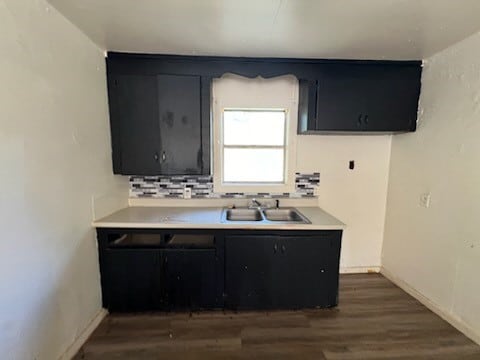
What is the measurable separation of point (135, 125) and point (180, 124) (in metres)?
0.41

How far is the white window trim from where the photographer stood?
257 cm

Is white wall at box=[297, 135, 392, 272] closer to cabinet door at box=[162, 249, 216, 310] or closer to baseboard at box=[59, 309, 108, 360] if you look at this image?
cabinet door at box=[162, 249, 216, 310]

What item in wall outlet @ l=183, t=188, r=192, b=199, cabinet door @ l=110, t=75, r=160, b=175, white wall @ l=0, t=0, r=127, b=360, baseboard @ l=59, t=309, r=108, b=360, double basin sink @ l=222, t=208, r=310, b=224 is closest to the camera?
white wall @ l=0, t=0, r=127, b=360

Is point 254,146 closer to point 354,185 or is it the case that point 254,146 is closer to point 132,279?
point 354,185

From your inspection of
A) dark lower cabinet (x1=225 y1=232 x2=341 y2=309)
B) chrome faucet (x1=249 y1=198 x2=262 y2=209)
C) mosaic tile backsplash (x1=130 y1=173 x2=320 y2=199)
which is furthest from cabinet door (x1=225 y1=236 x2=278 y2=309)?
mosaic tile backsplash (x1=130 y1=173 x2=320 y2=199)

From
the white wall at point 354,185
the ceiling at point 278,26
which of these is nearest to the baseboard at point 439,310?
the white wall at point 354,185

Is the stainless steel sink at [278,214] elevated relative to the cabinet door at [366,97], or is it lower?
lower

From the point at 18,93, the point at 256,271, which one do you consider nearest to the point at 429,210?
the point at 256,271

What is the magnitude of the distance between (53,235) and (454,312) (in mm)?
3019

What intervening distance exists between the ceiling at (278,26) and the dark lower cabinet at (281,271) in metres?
1.56

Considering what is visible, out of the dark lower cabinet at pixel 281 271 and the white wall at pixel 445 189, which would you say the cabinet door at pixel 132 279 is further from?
the white wall at pixel 445 189

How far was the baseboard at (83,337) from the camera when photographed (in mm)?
1668

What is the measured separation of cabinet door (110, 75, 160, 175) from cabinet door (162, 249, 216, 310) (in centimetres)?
83

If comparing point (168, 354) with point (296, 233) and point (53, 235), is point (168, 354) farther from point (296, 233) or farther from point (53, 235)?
point (296, 233)
